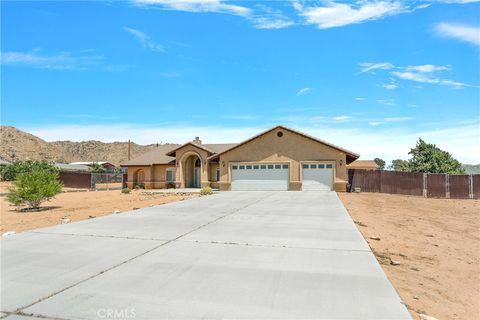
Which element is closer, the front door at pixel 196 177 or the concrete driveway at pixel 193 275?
the concrete driveway at pixel 193 275

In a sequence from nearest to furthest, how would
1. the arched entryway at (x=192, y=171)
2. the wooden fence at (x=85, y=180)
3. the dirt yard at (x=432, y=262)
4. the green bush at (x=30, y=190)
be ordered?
the dirt yard at (x=432, y=262), the green bush at (x=30, y=190), the arched entryway at (x=192, y=171), the wooden fence at (x=85, y=180)

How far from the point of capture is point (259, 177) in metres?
30.7

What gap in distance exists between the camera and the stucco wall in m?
28.8

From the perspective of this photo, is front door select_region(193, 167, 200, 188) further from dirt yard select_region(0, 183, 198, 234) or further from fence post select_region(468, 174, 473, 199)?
fence post select_region(468, 174, 473, 199)

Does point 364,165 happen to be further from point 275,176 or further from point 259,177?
point 259,177

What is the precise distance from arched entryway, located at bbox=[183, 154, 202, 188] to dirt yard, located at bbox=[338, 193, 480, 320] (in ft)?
79.9

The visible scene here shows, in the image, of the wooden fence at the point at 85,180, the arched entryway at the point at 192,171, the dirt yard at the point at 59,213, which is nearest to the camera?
the dirt yard at the point at 59,213

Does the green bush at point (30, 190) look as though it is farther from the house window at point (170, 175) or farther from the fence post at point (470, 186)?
the fence post at point (470, 186)

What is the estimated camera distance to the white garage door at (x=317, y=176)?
1143 inches

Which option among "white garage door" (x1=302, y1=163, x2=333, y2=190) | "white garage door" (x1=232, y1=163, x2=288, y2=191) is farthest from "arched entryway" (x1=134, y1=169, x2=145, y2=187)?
"white garage door" (x1=302, y1=163, x2=333, y2=190)

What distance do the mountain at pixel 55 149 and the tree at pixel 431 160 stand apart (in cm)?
8613

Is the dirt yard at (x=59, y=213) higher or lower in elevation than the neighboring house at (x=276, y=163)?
lower

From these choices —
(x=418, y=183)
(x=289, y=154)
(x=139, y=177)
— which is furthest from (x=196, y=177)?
(x=418, y=183)

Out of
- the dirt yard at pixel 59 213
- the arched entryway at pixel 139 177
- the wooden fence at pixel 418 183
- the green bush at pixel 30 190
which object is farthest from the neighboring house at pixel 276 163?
the green bush at pixel 30 190
